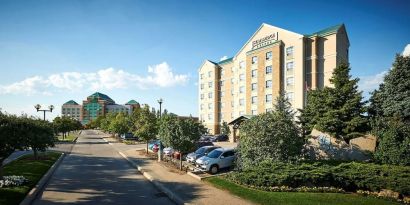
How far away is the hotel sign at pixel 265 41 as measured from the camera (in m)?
51.9

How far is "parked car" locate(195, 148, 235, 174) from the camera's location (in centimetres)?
2106

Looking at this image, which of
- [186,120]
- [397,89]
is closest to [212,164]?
[186,120]

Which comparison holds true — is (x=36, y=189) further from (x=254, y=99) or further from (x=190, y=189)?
(x=254, y=99)

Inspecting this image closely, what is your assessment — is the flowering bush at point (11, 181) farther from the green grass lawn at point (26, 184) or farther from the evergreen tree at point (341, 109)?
the evergreen tree at point (341, 109)

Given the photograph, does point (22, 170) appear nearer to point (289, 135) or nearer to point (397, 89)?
point (289, 135)

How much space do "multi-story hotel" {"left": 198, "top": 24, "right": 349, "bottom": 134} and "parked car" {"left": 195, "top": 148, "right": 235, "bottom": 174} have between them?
17360mm

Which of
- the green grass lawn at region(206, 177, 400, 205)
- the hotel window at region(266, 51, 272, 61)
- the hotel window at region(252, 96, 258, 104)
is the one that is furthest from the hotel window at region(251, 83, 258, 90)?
the green grass lawn at region(206, 177, 400, 205)

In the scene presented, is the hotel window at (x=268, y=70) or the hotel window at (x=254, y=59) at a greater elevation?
the hotel window at (x=254, y=59)

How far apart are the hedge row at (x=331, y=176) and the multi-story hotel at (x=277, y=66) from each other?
22.6m

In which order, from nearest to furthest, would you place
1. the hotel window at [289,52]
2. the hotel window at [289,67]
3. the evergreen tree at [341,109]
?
the evergreen tree at [341,109], the hotel window at [289,52], the hotel window at [289,67]

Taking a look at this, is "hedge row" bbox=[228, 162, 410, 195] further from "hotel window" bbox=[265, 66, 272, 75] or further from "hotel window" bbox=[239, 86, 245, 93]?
"hotel window" bbox=[239, 86, 245, 93]

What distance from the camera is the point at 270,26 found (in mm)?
53000

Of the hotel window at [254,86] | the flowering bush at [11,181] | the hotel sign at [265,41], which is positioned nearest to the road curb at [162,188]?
the flowering bush at [11,181]

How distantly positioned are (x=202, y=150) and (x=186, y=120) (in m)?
4.33
